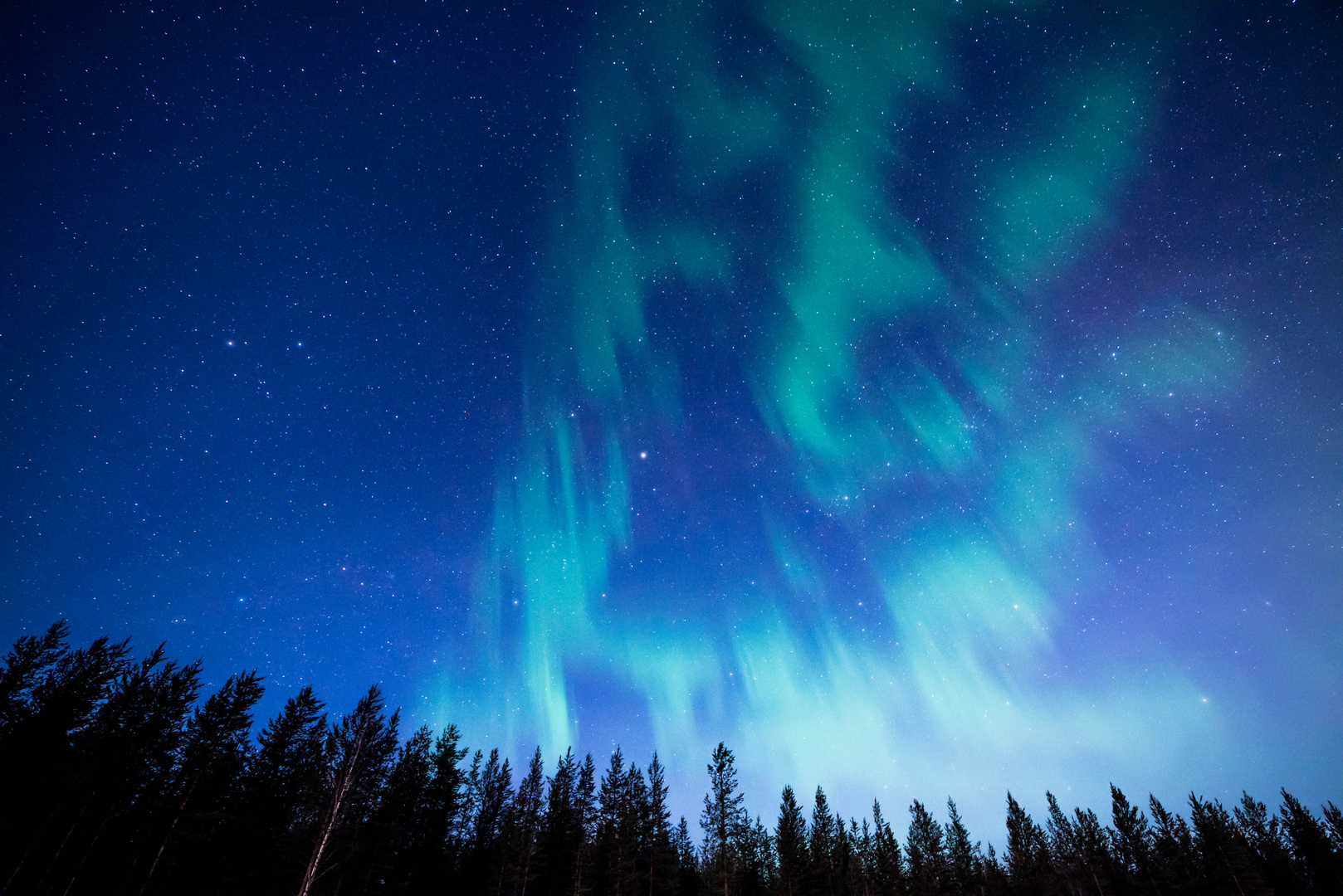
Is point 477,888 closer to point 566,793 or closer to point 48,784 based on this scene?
point 566,793

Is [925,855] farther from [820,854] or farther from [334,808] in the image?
[334,808]

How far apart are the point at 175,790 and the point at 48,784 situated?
5.09m

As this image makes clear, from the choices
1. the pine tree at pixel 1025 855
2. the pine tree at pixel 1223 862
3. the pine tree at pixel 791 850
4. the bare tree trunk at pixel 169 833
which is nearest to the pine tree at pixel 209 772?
the bare tree trunk at pixel 169 833

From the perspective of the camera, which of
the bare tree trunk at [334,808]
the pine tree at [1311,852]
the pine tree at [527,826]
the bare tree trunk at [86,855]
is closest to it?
the bare tree trunk at [334,808]

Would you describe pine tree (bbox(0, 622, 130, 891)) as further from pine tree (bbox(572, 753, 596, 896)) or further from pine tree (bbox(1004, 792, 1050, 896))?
pine tree (bbox(1004, 792, 1050, 896))

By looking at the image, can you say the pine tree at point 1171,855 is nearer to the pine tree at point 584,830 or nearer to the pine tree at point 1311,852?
the pine tree at point 1311,852

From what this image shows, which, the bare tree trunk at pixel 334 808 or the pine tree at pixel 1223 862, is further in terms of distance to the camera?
the pine tree at pixel 1223 862

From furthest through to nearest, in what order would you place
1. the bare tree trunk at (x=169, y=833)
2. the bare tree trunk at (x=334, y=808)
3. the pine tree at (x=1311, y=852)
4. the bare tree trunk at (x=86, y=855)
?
1. the pine tree at (x=1311, y=852)
2. the bare tree trunk at (x=169, y=833)
3. the bare tree trunk at (x=86, y=855)
4. the bare tree trunk at (x=334, y=808)

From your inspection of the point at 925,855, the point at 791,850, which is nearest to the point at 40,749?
the point at 791,850

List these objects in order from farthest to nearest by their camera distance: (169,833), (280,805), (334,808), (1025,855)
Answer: (1025,855) → (280,805) → (169,833) → (334,808)

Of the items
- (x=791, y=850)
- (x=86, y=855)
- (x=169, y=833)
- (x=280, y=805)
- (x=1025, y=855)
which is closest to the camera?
(x=86, y=855)

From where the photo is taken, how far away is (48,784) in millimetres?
25750

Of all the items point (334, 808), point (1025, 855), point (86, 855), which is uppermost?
point (1025, 855)

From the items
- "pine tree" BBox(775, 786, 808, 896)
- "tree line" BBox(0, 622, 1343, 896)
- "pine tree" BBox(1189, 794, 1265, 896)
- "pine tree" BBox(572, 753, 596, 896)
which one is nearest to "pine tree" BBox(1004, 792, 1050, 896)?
"tree line" BBox(0, 622, 1343, 896)
